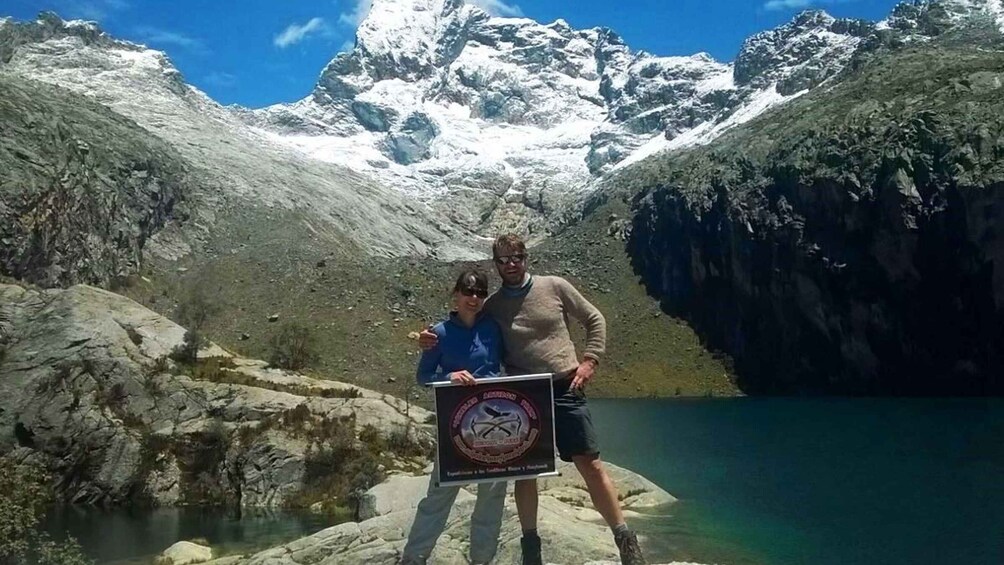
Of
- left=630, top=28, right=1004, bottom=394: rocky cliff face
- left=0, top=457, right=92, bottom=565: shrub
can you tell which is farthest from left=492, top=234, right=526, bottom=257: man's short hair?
left=630, top=28, right=1004, bottom=394: rocky cliff face

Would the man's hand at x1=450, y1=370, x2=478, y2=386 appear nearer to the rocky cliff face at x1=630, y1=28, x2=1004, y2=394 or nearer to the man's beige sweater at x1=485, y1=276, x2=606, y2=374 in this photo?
the man's beige sweater at x1=485, y1=276, x2=606, y2=374

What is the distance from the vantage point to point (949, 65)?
142 meters

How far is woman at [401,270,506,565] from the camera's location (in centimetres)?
1095

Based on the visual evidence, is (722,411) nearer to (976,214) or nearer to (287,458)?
(976,214)

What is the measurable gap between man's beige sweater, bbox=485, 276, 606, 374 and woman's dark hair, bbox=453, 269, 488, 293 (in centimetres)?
21

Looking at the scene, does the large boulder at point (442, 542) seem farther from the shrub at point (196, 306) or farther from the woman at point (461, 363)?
the shrub at point (196, 306)

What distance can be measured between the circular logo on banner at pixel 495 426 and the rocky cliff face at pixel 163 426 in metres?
27.6

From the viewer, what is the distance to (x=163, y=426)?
40.6m

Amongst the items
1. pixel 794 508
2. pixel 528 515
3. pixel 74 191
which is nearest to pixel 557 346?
pixel 528 515

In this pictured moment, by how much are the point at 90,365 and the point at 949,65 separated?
145177 mm

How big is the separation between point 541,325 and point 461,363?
116cm

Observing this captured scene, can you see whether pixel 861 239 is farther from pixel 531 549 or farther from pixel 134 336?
pixel 531 549

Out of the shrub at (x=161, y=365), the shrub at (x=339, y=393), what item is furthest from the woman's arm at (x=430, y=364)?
the shrub at (x=161, y=365)

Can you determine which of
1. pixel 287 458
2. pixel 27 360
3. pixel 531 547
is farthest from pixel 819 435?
pixel 531 547
